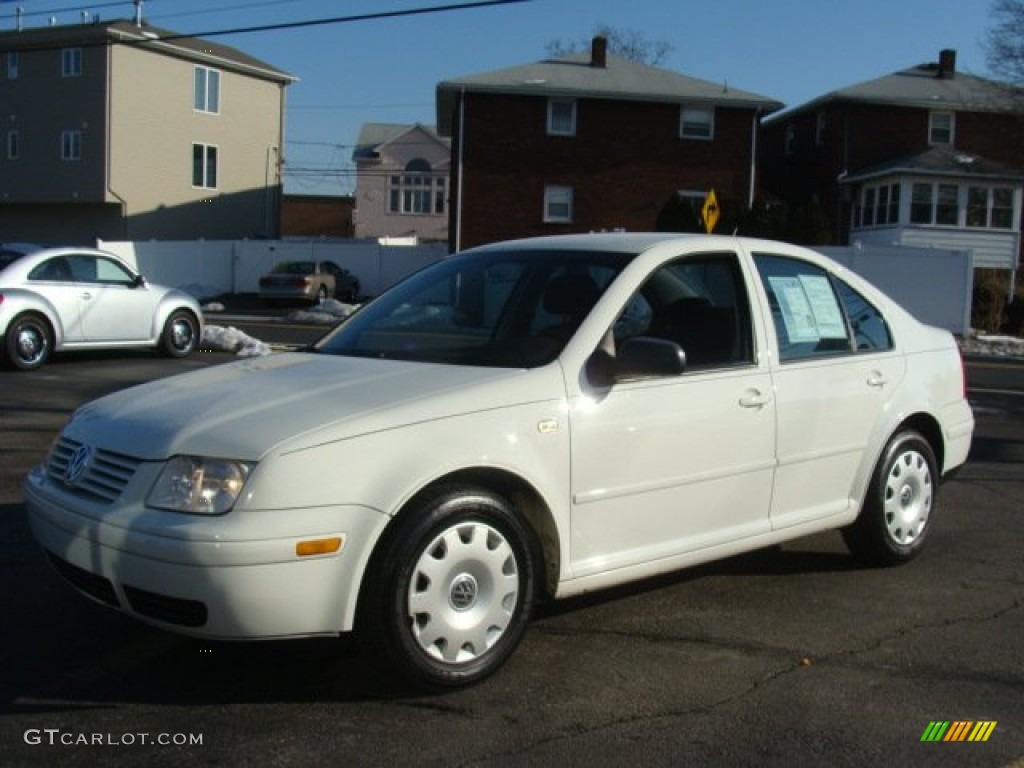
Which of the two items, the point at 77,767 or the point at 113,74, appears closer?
the point at 77,767

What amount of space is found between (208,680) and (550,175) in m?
34.0

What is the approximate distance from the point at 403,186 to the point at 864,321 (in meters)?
63.5

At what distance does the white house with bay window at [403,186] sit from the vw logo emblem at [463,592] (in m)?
63.6

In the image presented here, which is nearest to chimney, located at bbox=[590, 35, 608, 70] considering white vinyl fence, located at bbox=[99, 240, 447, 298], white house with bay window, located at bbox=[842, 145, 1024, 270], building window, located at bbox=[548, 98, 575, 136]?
building window, located at bbox=[548, 98, 575, 136]

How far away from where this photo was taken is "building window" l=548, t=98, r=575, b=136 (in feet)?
121

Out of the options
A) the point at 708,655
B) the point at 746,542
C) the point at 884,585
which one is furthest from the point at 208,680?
the point at 884,585

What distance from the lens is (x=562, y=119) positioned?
37.0 metres

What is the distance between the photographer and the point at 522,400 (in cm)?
414

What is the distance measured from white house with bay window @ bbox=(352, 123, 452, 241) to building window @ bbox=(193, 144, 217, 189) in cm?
1987

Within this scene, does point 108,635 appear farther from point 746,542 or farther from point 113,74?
point 113,74

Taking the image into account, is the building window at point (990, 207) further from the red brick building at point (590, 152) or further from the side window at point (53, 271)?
the side window at point (53, 271)

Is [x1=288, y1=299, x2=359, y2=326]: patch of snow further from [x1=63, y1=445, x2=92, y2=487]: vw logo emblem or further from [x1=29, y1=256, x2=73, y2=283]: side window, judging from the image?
[x1=63, y1=445, x2=92, y2=487]: vw logo emblem

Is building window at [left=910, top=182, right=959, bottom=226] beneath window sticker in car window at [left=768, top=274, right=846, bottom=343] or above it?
above

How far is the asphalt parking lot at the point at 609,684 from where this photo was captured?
3.59m
